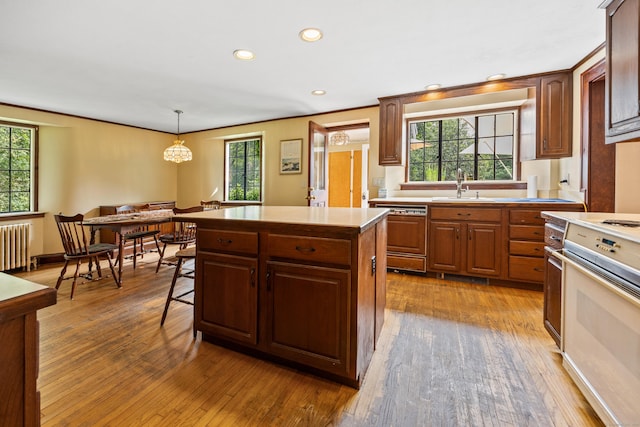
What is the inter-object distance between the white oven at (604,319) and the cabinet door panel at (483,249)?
63.7 inches

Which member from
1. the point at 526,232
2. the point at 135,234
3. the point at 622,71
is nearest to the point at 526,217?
the point at 526,232

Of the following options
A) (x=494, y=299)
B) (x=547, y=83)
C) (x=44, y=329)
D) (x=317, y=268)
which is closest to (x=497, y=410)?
(x=317, y=268)

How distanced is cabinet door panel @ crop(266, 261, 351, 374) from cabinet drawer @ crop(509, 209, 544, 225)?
253 centimetres

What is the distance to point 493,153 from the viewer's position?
3961 mm

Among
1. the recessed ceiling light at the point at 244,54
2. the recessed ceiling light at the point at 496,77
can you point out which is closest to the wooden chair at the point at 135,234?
the recessed ceiling light at the point at 244,54

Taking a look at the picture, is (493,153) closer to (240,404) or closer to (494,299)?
(494,299)

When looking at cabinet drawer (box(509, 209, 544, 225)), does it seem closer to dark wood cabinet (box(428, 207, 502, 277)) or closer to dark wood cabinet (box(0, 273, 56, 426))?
dark wood cabinet (box(428, 207, 502, 277))

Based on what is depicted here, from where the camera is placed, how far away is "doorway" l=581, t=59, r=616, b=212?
8.79 ft

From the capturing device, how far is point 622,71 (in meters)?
1.63

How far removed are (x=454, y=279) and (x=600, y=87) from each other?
2.34 metres

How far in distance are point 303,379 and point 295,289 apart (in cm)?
51

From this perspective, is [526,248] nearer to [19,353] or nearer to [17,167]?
[19,353]

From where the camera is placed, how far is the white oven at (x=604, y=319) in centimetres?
111

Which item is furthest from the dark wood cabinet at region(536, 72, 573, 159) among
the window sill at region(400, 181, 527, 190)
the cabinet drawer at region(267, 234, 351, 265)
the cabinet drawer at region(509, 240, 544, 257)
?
the cabinet drawer at region(267, 234, 351, 265)
